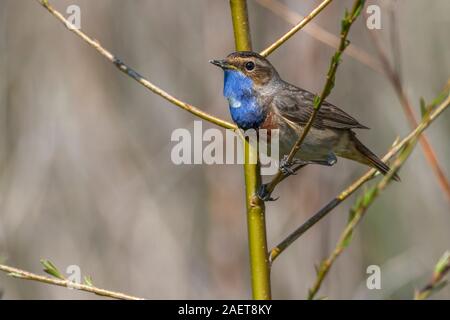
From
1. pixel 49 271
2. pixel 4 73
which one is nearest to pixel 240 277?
pixel 4 73

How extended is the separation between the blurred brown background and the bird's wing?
1.39 m

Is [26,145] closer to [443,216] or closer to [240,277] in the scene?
[240,277]

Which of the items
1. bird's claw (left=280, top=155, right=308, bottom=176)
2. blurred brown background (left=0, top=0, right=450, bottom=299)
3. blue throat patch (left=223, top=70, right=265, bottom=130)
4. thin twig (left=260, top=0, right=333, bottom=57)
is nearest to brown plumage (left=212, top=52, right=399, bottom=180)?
blue throat patch (left=223, top=70, right=265, bottom=130)

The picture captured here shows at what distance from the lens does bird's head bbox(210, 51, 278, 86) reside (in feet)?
12.3

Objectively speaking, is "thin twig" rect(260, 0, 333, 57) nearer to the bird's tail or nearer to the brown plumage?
the brown plumage

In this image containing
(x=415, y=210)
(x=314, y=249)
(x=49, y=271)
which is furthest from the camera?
(x=415, y=210)

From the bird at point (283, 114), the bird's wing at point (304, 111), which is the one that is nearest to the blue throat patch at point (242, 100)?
the bird at point (283, 114)

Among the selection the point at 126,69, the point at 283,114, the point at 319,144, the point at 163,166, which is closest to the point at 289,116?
the point at 283,114

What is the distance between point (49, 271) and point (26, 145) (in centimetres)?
395

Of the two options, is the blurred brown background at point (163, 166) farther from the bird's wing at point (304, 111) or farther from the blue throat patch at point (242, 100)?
the blue throat patch at point (242, 100)

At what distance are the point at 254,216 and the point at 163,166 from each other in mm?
3830

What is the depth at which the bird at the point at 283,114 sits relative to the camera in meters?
3.84

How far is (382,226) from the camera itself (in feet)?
20.8

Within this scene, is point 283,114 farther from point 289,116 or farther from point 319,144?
point 319,144
